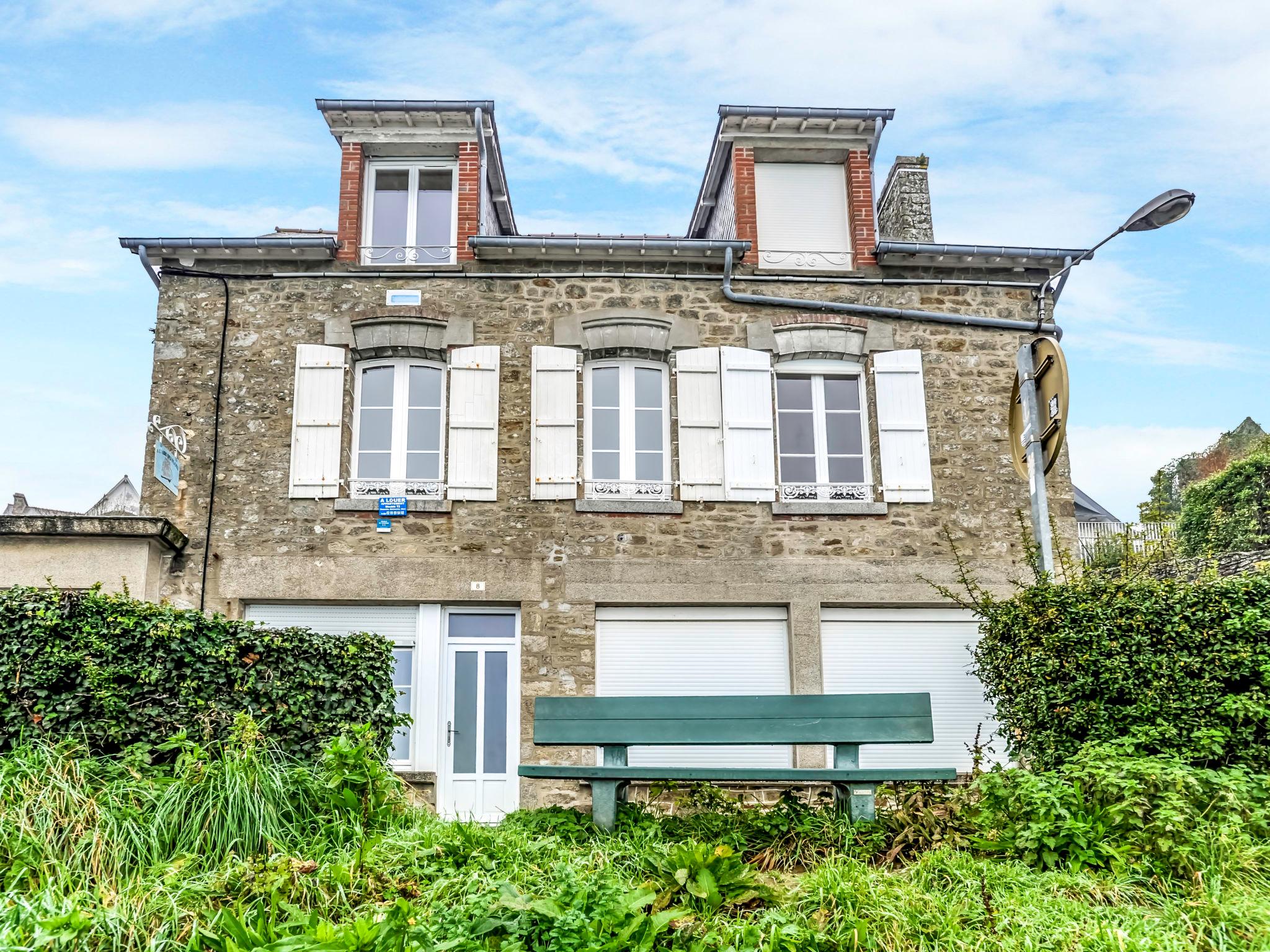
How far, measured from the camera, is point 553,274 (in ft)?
34.9

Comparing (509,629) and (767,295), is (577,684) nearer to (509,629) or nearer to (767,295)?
(509,629)

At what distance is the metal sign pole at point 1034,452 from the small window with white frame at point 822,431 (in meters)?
2.66

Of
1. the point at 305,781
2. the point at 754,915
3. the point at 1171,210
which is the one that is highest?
the point at 1171,210

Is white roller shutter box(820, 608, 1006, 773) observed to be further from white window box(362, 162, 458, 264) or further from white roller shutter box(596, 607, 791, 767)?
white window box(362, 162, 458, 264)

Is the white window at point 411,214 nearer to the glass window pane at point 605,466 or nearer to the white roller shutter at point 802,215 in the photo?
the glass window pane at point 605,466

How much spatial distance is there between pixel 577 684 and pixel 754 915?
5087 mm

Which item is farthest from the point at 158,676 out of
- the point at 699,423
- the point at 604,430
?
the point at 699,423

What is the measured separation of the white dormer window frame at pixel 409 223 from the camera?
10.8 m

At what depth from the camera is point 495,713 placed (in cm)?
969

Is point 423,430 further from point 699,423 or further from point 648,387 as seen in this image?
point 699,423

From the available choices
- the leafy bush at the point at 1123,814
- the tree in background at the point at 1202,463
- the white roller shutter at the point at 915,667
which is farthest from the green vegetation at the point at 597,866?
the tree in background at the point at 1202,463

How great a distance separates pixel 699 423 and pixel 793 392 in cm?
104

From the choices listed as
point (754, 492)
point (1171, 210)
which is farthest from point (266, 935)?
point (1171, 210)

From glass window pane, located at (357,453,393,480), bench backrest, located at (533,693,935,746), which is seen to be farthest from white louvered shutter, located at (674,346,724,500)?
bench backrest, located at (533,693,935,746)
